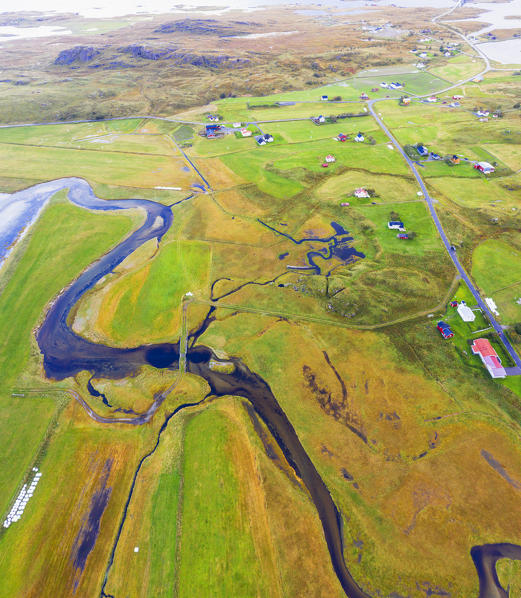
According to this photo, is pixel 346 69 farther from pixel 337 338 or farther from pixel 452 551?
pixel 452 551

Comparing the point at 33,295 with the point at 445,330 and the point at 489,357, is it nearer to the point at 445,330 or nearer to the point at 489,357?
the point at 445,330

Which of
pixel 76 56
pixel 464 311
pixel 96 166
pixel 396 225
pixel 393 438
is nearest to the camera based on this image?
pixel 393 438

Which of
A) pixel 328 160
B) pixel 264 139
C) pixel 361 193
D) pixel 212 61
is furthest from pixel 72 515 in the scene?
pixel 212 61

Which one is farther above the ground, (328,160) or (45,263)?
(328,160)

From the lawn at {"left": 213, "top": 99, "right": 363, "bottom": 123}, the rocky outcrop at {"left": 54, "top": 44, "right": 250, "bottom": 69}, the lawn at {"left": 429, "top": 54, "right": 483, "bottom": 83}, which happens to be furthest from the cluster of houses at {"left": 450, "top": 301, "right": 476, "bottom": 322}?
the rocky outcrop at {"left": 54, "top": 44, "right": 250, "bottom": 69}

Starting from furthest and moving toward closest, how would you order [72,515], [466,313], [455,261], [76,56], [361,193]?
[76,56] → [361,193] → [455,261] → [466,313] → [72,515]

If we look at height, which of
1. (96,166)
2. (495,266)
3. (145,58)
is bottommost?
(495,266)

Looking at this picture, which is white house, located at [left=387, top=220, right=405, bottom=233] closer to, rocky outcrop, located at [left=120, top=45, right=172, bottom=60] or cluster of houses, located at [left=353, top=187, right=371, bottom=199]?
cluster of houses, located at [left=353, top=187, right=371, bottom=199]

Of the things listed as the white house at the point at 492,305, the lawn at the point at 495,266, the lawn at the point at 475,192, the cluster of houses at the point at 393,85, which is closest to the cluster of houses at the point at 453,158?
the lawn at the point at 475,192
